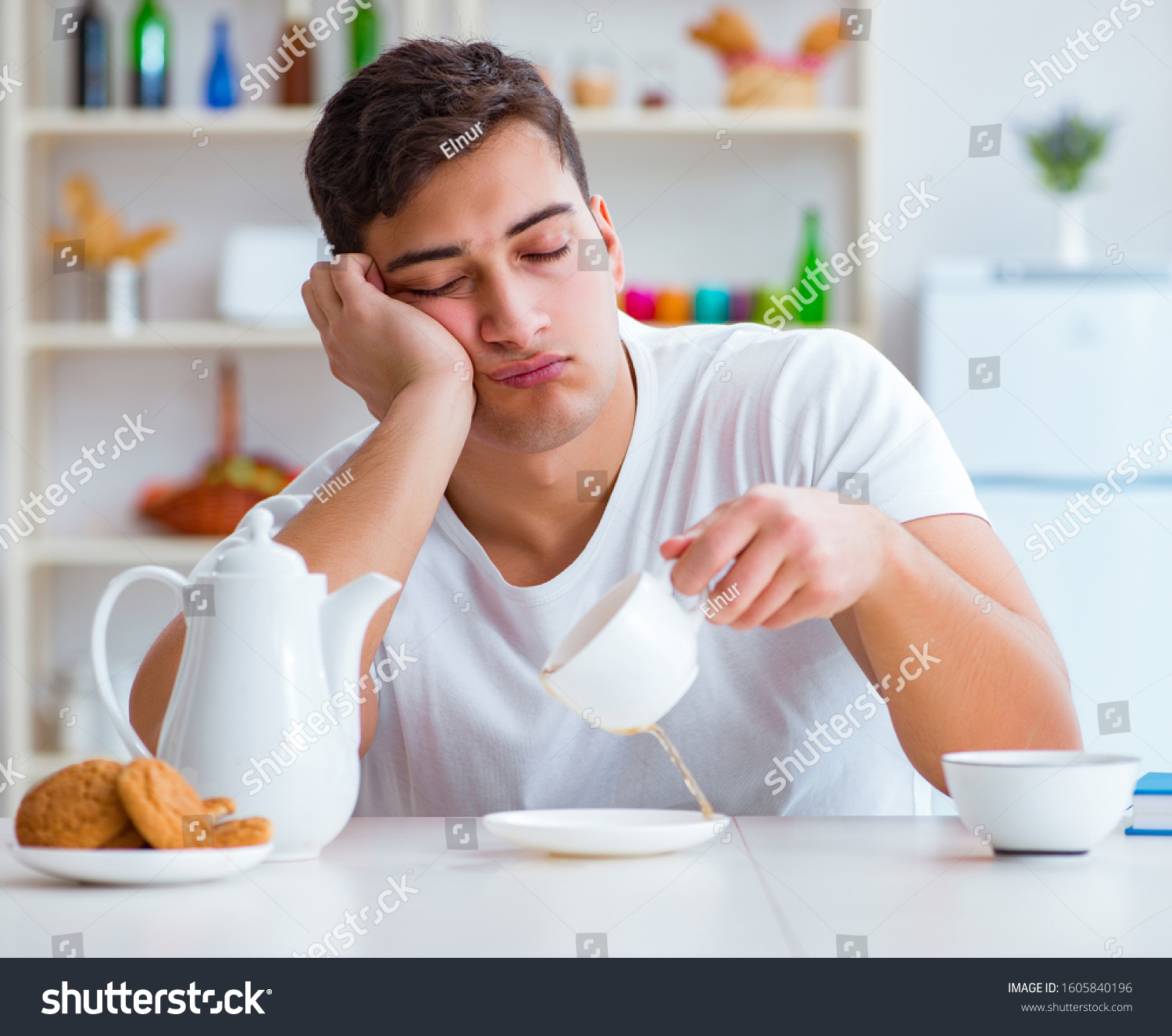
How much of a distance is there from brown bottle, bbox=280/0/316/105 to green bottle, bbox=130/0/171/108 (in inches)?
10.5

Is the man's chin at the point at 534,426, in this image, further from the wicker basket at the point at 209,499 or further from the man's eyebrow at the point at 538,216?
the wicker basket at the point at 209,499

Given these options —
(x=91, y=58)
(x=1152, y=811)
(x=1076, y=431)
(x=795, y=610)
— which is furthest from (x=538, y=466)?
(x=91, y=58)

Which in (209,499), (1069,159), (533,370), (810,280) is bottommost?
(209,499)

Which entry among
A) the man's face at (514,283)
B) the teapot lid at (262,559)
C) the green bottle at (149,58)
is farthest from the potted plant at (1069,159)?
the teapot lid at (262,559)

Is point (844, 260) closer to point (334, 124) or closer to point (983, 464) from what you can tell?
point (983, 464)

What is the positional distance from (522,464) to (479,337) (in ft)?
0.52

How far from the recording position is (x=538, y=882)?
2.37 feet

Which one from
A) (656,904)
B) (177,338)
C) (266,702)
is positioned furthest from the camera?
(177,338)

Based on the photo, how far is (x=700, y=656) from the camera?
3.99ft

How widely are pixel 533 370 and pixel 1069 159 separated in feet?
6.26

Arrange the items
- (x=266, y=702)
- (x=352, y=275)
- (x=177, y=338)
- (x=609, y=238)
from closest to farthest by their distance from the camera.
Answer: (x=266, y=702) → (x=352, y=275) → (x=609, y=238) → (x=177, y=338)

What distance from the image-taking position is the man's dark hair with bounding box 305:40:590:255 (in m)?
1.22

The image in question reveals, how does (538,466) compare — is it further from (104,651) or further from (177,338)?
(177,338)
